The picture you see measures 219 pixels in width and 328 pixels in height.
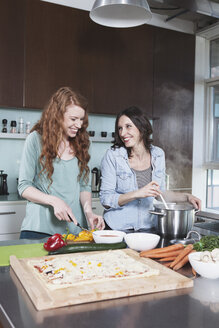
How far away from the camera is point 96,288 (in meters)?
1.04

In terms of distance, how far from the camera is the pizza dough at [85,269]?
1.10m

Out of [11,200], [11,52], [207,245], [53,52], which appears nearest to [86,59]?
[53,52]

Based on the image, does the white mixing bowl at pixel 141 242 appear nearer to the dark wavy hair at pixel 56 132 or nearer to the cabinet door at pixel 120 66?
the dark wavy hair at pixel 56 132

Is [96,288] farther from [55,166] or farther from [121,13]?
[121,13]

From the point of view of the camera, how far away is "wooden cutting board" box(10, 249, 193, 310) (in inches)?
38.3

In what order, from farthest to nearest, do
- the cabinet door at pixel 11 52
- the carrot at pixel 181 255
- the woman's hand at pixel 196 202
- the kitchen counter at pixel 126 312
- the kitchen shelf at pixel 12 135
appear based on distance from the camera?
the kitchen shelf at pixel 12 135 < the cabinet door at pixel 11 52 < the woman's hand at pixel 196 202 < the carrot at pixel 181 255 < the kitchen counter at pixel 126 312

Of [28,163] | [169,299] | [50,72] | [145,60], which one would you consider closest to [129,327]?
[169,299]

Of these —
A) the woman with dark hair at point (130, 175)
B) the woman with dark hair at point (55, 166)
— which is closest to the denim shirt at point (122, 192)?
the woman with dark hair at point (130, 175)

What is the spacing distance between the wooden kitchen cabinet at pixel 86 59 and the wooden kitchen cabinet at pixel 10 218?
99cm

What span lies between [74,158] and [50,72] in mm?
1813

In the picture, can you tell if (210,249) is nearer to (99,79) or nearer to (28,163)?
(28,163)

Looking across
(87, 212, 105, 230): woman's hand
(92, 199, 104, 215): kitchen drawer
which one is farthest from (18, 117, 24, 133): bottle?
(87, 212, 105, 230): woman's hand

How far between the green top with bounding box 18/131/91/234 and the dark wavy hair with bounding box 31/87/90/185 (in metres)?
0.03

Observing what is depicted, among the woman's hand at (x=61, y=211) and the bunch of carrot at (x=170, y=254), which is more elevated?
the woman's hand at (x=61, y=211)
